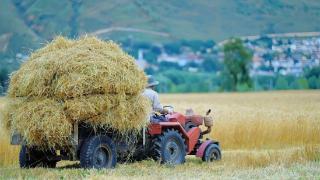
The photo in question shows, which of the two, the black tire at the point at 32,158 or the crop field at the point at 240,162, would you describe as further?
the black tire at the point at 32,158

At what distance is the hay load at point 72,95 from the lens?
13.2m

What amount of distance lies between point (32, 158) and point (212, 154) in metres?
4.04

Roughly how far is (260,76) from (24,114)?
113346mm

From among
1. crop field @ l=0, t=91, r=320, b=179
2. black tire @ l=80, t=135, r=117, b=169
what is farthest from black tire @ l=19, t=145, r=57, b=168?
black tire @ l=80, t=135, r=117, b=169

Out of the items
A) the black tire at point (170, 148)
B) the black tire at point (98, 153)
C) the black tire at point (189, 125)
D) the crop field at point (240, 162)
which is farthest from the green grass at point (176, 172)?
the black tire at point (189, 125)

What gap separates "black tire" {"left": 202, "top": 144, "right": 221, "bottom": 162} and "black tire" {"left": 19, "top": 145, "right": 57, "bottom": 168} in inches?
134

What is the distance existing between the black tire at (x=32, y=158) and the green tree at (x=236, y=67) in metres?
86.5

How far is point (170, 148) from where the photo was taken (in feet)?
51.1

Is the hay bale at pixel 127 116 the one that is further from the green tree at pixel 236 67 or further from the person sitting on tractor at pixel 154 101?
the green tree at pixel 236 67

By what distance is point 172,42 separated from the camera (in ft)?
625

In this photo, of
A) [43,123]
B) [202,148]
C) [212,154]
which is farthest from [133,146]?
[43,123]

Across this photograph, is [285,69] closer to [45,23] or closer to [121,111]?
[45,23]

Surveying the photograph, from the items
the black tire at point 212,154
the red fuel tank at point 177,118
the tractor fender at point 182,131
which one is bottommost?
the black tire at point 212,154

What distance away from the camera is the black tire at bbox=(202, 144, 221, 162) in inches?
640
